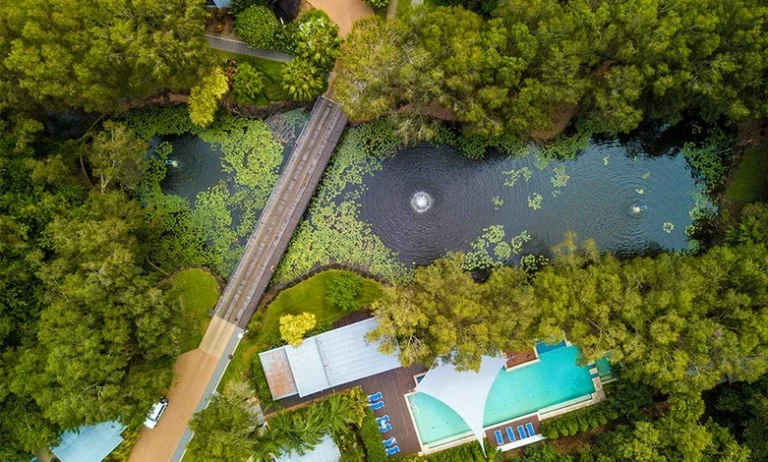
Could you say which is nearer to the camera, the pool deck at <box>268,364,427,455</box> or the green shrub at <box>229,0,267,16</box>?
the green shrub at <box>229,0,267,16</box>

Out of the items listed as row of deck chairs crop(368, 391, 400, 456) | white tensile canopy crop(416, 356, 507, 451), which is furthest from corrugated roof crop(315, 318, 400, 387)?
white tensile canopy crop(416, 356, 507, 451)

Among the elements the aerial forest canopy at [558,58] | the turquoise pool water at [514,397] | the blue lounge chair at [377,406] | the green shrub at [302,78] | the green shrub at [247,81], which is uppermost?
the green shrub at [247,81]

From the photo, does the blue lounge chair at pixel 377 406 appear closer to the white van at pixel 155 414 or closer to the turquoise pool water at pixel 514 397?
the turquoise pool water at pixel 514 397

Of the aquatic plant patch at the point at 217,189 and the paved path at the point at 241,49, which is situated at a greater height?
the paved path at the point at 241,49

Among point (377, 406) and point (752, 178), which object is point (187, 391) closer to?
point (377, 406)

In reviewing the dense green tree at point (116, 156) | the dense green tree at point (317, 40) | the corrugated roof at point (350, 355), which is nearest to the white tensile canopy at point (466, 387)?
the corrugated roof at point (350, 355)

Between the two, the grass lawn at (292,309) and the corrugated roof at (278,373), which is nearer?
the corrugated roof at (278,373)

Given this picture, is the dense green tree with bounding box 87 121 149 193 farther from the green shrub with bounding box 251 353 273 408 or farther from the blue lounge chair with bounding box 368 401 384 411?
the blue lounge chair with bounding box 368 401 384 411
